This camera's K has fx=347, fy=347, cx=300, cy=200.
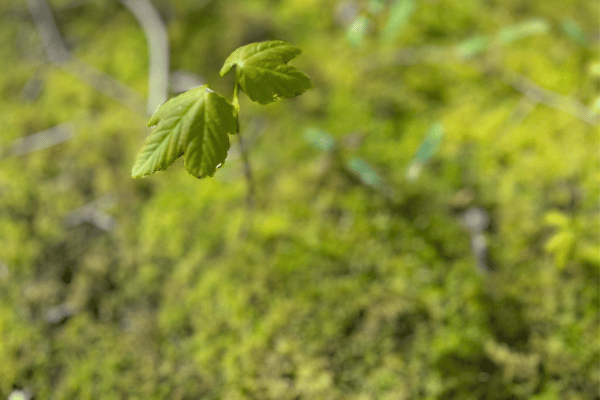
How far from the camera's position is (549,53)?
6.47 feet

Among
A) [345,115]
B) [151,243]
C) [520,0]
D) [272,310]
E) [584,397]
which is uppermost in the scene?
[520,0]

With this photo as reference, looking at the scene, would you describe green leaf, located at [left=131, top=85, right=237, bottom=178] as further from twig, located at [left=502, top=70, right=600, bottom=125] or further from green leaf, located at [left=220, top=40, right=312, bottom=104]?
twig, located at [left=502, top=70, right=600, bottom=125]

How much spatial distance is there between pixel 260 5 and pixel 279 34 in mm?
342

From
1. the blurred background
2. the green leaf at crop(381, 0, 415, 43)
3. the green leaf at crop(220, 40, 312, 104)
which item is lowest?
the blurred background

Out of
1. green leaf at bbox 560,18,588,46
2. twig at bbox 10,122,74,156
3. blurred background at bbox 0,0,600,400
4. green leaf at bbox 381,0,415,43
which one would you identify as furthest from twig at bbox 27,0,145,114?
green leaf at bbox 560,18,588,46

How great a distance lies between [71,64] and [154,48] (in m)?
0.58

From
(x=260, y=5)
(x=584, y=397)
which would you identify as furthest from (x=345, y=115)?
(x=584, y=397)

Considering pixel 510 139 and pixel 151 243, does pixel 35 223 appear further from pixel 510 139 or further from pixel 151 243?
pixel 510 139

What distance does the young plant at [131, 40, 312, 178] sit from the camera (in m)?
1.01

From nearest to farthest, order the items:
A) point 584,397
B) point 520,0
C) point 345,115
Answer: point 584,397 → point 345,115 → point 520,0

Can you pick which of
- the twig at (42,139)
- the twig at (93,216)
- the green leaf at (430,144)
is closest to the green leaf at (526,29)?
the green leaf at (430,144)

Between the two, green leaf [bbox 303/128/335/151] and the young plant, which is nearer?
the young plant

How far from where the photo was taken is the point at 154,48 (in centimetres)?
228

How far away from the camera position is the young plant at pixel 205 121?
101cm
